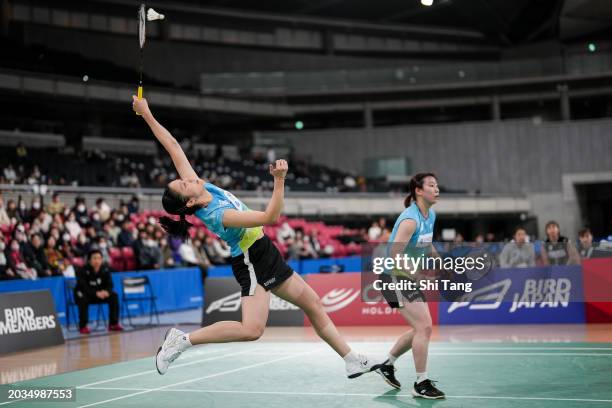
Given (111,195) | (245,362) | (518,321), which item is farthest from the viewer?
(111,195)

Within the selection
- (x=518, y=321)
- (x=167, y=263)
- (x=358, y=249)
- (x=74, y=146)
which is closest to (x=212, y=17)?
(x=74, y=146)

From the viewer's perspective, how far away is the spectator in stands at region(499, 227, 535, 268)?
1460 centimetres

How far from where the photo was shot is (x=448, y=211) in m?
39.4

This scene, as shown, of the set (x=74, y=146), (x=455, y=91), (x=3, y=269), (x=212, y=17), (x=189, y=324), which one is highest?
(x=212, y=17)

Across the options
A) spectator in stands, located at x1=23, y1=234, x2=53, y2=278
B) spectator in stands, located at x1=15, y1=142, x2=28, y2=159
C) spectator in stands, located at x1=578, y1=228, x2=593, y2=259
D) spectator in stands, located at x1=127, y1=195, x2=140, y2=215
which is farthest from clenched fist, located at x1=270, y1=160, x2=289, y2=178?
spectator in stands, located at x1=15, y1=142, x2=28, y2=159

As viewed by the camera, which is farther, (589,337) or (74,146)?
(74,146)

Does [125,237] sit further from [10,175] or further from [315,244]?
[315,244]


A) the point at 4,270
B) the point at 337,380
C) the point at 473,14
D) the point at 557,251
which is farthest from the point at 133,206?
the point at 473,14

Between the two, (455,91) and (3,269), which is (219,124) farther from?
(3,269)

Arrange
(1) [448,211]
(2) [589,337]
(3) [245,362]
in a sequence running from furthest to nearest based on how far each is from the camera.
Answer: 1. (1) [448,211]
2. (2) [589,337]
3. (3) [245,362]

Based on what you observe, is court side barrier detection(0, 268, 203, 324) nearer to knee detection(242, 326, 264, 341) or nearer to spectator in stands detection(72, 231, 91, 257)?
spectator in stands detection(72, 231, 91, 257)

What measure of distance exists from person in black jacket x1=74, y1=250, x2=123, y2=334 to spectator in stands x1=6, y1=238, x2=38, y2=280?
125cm

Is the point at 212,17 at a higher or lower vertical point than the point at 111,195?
higher

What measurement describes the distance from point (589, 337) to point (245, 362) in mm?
5378
